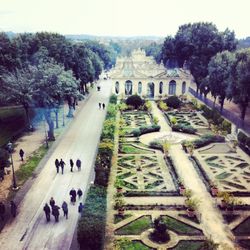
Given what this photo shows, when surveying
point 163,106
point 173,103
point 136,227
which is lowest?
point 163,106

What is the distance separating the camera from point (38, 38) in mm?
52812

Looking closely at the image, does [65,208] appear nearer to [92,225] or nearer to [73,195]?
[73,195]

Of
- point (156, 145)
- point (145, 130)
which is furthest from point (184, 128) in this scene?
point (156, 145)

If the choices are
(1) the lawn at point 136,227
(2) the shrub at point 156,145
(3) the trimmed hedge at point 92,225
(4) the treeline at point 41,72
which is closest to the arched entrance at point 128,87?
(4) the treeline at point 41,72

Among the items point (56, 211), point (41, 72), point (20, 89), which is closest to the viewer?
point (56, 211)

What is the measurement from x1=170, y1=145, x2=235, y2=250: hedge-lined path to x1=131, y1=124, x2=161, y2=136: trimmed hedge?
700 cm

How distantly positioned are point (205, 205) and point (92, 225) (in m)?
7.89

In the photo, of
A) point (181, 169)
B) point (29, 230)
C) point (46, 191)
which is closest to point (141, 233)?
point (29, 230)

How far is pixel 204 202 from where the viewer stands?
2212 cm

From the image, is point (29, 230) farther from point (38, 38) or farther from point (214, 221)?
point (38, 38)

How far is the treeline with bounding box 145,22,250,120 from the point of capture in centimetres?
4002

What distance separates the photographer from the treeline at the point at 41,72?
3538cm

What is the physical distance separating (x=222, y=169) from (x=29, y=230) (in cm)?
1545

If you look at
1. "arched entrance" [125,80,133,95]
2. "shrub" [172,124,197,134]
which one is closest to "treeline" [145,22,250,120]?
"shrub" [172,124,197,134]
